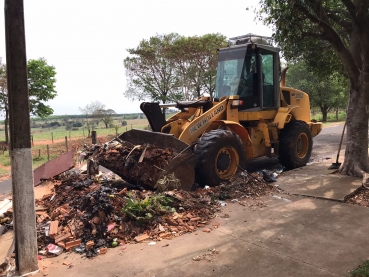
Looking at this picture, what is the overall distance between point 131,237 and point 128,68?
21.7 m

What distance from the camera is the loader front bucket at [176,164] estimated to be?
19.4ft

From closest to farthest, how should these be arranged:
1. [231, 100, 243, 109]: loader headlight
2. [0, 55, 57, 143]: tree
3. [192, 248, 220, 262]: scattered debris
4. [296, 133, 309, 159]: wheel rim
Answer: [192, 248, 220, 262]: scattered debris → [231, 100, 243, 109]: loader headlight → [296, 133, 309, 159]: wheel rim → [0, 55, 57, 143]: tree

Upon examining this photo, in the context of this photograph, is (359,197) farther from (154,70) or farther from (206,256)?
(154,70)

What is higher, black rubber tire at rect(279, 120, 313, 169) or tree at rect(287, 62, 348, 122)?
tree at rect(287, 62, 348, 122)

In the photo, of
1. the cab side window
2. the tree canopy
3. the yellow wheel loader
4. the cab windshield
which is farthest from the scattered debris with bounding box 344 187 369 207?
the tree canopy

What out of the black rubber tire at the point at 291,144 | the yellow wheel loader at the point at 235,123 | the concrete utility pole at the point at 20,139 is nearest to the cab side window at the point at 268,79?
the yellow wheel loader at the point at 235,123

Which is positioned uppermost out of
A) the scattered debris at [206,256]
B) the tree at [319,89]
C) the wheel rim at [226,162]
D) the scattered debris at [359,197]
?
the tree at [319,89]

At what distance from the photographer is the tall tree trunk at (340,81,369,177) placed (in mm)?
7254

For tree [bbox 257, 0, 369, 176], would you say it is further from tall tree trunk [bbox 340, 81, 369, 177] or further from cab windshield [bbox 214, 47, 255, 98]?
cab windshield [bbox 214, 47, 255, 98]

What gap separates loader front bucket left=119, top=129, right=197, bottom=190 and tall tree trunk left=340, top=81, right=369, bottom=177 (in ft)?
12.4

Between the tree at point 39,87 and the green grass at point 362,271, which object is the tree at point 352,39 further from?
the tree at point 39,87

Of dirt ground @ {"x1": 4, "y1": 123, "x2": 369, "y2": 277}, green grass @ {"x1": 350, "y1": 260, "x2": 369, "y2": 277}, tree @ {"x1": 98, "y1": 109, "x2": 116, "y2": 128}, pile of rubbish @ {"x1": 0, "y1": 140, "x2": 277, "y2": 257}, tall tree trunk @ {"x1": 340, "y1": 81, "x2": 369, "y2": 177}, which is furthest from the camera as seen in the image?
tree @ {"x1": 98, "y1": 109, "x2": 116, "y2": 128}

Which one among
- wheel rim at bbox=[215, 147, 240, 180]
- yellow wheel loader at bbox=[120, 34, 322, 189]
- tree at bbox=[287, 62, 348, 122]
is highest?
tree at bbox=[287, 62, 348, 122]

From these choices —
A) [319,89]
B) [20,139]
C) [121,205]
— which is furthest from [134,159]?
[319,89]
